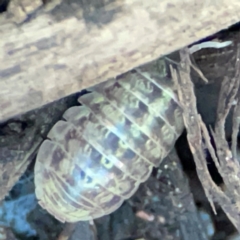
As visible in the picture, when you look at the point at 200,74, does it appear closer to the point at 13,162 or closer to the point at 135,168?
the point at 135,168

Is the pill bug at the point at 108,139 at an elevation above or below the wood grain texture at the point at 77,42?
below

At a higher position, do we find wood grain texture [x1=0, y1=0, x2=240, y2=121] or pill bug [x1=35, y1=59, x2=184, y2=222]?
wood grain texture [x1=0, y1=0, x2=240, y2=121]

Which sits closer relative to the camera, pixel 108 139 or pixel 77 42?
pixel 77 42

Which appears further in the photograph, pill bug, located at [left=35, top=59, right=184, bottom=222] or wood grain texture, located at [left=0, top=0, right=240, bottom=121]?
pill bug, located at [left=35, top=59, right=184, bottom=222]

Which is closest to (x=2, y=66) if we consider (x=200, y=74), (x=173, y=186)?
(x=200, y=74)

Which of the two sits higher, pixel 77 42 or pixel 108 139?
pixel 77 42
